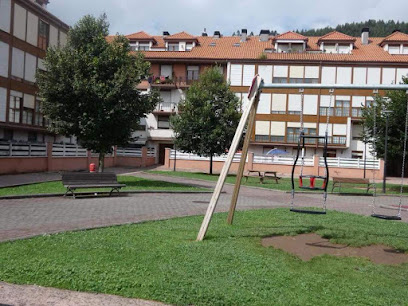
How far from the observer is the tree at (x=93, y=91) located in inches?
768

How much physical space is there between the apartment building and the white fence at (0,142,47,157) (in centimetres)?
453

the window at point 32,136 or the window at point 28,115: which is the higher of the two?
the window at point 28,115

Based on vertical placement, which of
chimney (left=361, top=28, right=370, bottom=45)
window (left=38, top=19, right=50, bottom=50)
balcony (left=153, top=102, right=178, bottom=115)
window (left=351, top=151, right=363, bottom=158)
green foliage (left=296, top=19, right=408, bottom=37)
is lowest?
window (left=351, top=151, right=363, bottom=158)

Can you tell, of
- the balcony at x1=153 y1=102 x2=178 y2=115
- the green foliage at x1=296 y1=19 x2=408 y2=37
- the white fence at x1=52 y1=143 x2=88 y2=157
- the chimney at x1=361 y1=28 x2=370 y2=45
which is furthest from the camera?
the green foliage at x1=296 y1=19 x2=408 y2=37

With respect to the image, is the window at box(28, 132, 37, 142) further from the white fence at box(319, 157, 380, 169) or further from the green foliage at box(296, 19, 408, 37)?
the green foliage at box(296, 19, 408, 37)

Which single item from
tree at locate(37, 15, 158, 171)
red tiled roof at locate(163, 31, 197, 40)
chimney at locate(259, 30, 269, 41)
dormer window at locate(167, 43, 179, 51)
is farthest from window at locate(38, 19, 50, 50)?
chimney at locate(259, 30, 269, 41)

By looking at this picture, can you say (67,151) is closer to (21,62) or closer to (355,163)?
(21,62)

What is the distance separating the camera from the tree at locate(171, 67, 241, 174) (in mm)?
34125

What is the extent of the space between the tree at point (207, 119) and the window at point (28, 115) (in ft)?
37.4

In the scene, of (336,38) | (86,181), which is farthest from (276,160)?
(86,181)

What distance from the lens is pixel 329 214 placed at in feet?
42.8

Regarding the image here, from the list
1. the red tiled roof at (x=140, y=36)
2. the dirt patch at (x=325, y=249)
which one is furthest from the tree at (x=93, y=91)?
the red tiled roof at (x=140, y=36)

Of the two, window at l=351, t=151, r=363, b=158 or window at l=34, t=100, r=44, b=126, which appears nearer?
window at l=34, t=100, r=44, b=126

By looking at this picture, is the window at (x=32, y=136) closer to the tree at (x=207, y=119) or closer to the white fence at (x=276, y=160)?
the tree at (x=207, y=119)
